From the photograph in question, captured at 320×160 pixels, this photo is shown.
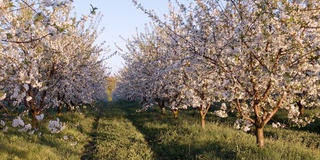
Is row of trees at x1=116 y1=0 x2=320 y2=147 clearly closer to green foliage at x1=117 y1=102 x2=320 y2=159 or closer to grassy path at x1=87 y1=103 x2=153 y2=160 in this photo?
green foliage at x1=117 y1=102 x2=320 y2=159

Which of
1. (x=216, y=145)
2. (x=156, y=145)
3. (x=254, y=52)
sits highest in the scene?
(x=254, y=52)

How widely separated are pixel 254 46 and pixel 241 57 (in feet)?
1.61

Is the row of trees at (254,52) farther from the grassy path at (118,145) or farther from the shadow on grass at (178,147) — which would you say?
the grassy path at (118,145)

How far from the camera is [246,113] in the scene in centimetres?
1112

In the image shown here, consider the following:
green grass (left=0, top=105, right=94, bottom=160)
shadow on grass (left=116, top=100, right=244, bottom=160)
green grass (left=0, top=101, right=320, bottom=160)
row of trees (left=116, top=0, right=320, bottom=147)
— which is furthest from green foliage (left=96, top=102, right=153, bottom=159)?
row of trees (left=116, top=0, right=320, bottom=147)

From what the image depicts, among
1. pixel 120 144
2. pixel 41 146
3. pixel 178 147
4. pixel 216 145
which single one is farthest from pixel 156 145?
pixel 41 146

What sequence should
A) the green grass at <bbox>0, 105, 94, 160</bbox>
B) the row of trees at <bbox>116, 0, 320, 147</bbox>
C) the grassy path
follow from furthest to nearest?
the grassy path < the green grass at <bbox>0, 105, 94, 160</bbox> < the row of trees at <bbox>116, 0, 320, 147</bbox>

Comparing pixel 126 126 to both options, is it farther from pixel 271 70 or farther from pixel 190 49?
pixel 271 70

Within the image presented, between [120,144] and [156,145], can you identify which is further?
[156,145]

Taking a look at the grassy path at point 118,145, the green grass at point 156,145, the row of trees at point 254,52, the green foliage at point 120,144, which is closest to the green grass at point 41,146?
the green grass at point 156,145

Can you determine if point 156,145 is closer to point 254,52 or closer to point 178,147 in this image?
point 178,147

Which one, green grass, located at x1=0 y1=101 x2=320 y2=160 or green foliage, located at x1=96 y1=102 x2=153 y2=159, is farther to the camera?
green foliage, located at x1=96 y1=102 x2=153 y2=159

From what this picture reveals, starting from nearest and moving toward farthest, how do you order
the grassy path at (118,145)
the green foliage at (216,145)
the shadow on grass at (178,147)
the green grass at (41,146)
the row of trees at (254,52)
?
the row of trees at (254,52) → the green grass at (41,146) → the green foliage at (216,145) → the shadow on grass at (178,147) → the grassy path at (118,145)

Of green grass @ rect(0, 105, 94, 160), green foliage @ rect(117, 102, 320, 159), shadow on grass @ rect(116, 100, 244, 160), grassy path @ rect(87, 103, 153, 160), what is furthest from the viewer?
grassy path @ rect(87, 103, 153, 160)
